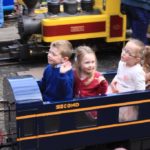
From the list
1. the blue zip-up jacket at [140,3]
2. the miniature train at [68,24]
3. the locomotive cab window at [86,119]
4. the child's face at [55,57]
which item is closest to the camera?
the locomotive cab window at [86,119]

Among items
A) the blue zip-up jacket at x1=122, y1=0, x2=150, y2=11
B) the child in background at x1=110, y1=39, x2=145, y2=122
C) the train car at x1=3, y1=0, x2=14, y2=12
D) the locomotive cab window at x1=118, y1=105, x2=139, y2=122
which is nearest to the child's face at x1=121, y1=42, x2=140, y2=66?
the child in background at x1=110, y1=39, x2=145, y2=122

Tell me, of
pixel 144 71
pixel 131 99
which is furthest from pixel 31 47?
pixel 131 99

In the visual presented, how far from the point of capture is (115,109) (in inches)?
133

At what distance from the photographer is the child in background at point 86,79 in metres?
3.49

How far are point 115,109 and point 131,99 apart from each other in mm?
145

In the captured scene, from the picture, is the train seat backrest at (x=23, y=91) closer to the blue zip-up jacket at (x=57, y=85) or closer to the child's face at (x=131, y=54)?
the blue zip-up jacket at (x=57, y=85)

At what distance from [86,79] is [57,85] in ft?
0.89

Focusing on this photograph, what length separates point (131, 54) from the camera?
3.58 m

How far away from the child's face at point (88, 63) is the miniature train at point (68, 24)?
2764 millimetres

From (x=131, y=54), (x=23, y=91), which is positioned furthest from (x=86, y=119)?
(x=131, y=54)

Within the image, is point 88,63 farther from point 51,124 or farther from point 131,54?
point 51,124

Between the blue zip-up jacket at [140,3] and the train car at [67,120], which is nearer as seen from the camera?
the train car at [67,120]

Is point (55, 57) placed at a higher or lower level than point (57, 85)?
higher

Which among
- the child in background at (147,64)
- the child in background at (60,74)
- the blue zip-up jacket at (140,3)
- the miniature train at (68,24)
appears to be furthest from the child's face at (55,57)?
the miniature train at (68,24)
